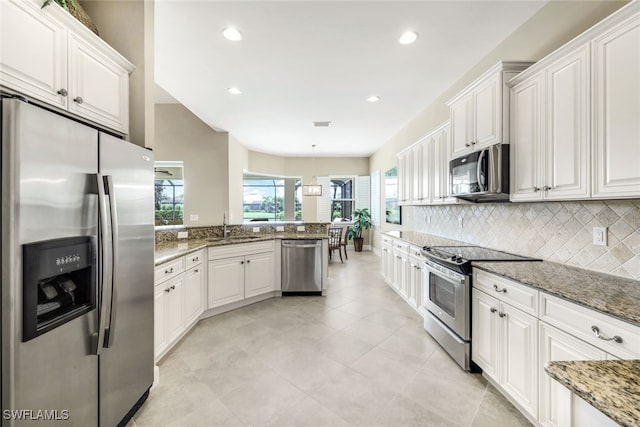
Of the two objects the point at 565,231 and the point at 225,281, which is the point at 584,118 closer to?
the point at 565,231

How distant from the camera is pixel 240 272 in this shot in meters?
3.54

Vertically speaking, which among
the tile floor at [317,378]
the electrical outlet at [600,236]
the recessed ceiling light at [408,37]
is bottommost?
the tile floor at [317,378]

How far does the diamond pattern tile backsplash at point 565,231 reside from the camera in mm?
1563

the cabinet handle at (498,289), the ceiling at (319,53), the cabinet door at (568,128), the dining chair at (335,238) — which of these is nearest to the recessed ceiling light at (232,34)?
the ceiling at (319,53)

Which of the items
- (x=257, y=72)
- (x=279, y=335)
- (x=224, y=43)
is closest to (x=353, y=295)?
(x=279, y=335)

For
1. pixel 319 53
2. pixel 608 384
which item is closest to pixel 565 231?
pixel 608 384

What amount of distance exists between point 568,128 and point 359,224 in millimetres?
6077

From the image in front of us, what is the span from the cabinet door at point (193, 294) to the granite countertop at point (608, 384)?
9.56ft

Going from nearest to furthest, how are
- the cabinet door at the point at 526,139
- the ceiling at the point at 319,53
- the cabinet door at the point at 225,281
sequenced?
1. the cabinet door at the point at 526,139
2. the ceiling at the point at 319,53
3. the cabinet door at the point at 225,281

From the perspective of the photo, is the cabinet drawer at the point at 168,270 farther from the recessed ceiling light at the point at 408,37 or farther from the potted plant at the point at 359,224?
the potted plant at the point at 359,224

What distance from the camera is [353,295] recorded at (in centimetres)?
402

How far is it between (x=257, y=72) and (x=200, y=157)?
87.0 inches

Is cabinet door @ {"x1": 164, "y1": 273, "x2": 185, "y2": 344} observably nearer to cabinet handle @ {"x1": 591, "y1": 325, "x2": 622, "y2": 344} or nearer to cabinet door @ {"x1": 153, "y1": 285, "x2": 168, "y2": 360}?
cabinet door @ {"x1": 153, "y1": 285, "x2": 168, "y2": 360}

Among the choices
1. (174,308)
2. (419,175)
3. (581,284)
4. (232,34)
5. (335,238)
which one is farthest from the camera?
(335,238)
